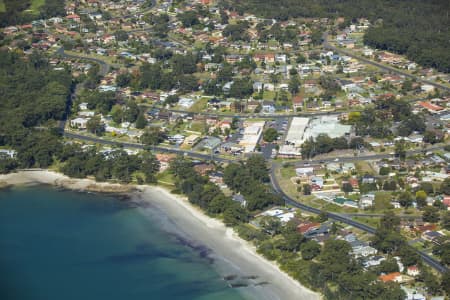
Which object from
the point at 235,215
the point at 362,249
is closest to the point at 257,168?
the point at 235,215

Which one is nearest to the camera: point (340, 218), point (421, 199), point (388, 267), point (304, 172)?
point (388, 267)

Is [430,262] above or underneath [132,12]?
underneath

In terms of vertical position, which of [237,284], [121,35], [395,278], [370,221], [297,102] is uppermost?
[121,35]

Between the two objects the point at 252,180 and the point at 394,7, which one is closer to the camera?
the point at 252,180

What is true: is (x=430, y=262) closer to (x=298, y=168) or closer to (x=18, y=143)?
(x=298, y=168)

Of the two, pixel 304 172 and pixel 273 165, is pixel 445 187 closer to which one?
pixel 304 172

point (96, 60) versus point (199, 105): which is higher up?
point (96, 60)

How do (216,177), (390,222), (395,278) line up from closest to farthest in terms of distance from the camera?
(395,278) → (390,222) → (216,177)

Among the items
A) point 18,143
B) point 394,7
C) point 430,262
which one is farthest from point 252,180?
point 394,7
